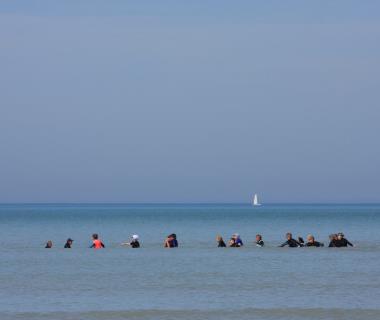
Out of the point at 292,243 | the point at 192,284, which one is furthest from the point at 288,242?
the point at 192,284

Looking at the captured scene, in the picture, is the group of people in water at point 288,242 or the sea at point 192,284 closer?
the sea at point 192,284

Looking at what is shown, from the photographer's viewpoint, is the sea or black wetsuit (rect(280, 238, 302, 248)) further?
black wetsuit (rect(280, 238, 302, 248))

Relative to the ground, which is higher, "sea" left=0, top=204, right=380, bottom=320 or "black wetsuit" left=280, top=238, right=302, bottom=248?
"black wetsuit" left=280, top=238, right=302, bottom=248

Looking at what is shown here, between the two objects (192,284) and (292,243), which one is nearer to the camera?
(192,284)

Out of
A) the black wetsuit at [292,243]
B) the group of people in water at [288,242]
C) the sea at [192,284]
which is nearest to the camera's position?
the sea at [192,284]

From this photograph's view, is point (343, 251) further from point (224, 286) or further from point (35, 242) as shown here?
point (35, 242)

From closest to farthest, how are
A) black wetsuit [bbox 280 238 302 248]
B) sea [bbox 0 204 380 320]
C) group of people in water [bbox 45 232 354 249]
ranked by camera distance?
sea [bbox 0 204 380 320] → group of people in water [bbox 45 232 354 249] → black wetsuit [bbox 280 238 302 248]

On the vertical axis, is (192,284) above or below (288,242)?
below

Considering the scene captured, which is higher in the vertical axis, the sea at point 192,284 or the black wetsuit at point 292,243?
the black wetsuit at point 292,243

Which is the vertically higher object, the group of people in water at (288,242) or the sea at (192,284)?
the group of people in water at (288,242)

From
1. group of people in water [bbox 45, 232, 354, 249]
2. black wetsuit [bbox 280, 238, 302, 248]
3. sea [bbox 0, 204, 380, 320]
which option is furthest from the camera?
black wetsuit [bbox 280, 238, 302, 248]

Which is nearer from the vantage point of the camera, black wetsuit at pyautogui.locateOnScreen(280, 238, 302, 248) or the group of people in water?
the group of people in water

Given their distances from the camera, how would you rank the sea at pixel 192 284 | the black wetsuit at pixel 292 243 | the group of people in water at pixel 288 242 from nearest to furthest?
the sea at pixel 192 284, the group of people in water at pixel 288 242, the black wetsuit at pixel 292 243

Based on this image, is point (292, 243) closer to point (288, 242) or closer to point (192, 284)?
point (288, 242)
